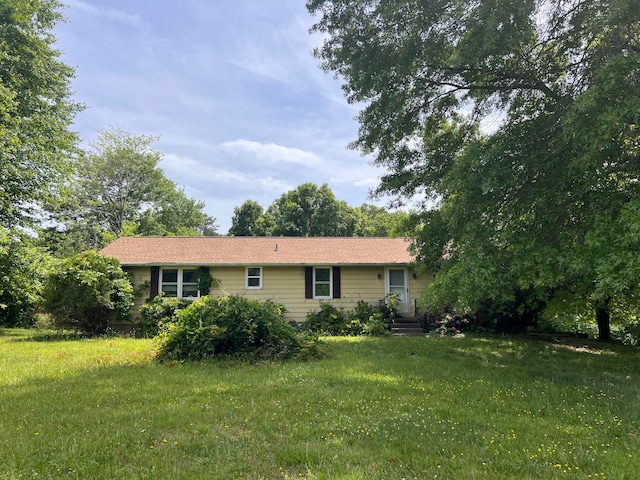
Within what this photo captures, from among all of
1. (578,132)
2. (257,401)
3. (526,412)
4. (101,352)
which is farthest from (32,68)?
(526,412)

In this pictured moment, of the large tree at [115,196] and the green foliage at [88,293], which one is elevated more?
the large tree at [115,196]

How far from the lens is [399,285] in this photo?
16.2 m

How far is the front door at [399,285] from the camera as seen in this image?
16.0m

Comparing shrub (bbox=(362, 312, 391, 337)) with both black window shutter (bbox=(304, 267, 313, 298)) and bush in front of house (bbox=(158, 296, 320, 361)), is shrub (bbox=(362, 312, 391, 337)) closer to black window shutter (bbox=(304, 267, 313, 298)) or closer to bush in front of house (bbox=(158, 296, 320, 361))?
black window shutter (bbox=(304, 267, 313, 298))

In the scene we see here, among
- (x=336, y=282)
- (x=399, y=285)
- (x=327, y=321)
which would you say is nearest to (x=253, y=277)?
(x=336, y=282)

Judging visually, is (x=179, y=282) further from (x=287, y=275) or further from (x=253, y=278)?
(x=287, y=275)

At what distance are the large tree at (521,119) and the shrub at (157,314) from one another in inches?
364

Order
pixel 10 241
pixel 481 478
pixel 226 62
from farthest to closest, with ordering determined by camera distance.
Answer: pixel 10 241
pixel 226 62
pixel 481 478

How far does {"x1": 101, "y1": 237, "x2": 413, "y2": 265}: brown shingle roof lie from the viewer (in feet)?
51.0

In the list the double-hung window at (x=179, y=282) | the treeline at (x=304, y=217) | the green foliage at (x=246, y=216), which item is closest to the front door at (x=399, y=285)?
the double-hung window at (x=179, y=282)

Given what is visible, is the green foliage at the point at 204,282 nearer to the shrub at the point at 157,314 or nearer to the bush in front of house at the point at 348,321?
the shrub at the point at 157,314

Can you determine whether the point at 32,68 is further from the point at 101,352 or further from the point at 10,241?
the point at 101,352

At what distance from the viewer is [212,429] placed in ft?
14.5

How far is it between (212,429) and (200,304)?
552cm
